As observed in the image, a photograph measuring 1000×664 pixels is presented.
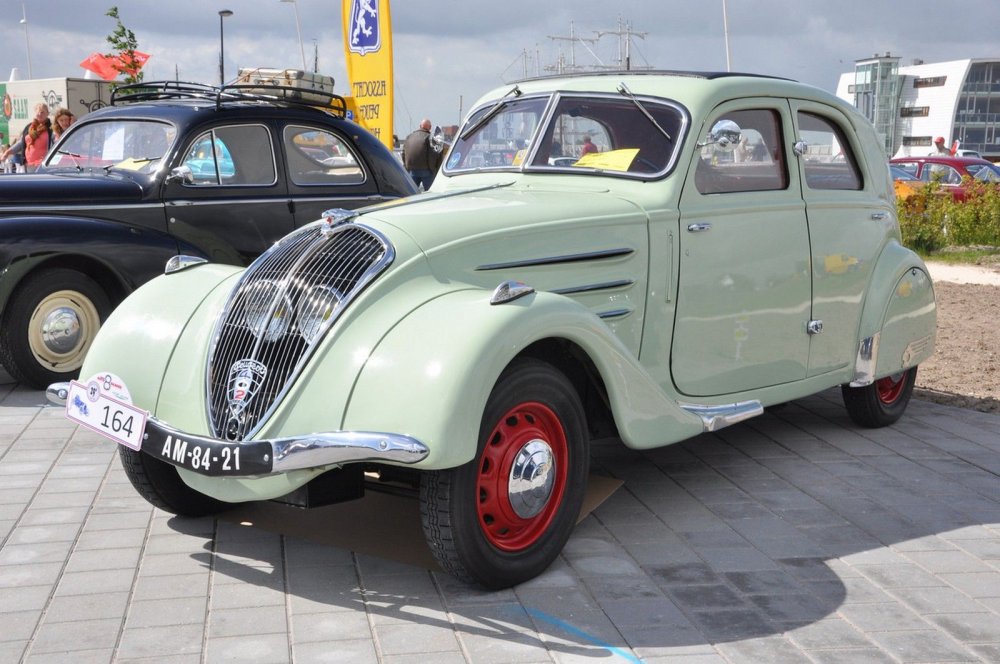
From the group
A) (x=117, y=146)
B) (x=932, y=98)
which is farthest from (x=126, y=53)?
(x=932, y=98)

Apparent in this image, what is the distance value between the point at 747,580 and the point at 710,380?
116 cm

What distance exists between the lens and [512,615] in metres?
3.61

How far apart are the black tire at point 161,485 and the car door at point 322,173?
3.64m

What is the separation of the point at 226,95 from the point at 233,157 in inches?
20.0

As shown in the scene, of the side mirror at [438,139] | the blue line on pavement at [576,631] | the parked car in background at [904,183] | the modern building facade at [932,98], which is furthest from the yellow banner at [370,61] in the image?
the modern building facade at [932,98]

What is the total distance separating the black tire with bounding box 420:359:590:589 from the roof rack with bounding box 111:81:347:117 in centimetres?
461

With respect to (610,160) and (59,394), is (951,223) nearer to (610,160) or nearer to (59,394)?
(610,160)

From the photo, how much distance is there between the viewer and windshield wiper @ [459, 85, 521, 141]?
5.50 meters

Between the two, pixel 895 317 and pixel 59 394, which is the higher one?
pixel 895 317

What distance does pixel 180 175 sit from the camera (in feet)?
24.3

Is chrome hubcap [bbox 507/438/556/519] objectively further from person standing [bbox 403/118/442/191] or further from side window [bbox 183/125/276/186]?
person standing [bbox 403/118/442/191]

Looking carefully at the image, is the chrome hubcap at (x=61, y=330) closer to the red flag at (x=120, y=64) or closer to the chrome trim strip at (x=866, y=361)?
the chrome trim strip at (x=866, y=361)

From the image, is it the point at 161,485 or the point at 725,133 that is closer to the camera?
the point at 161,485

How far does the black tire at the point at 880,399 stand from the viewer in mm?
6109
